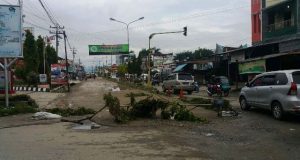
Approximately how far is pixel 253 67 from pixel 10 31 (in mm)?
20821

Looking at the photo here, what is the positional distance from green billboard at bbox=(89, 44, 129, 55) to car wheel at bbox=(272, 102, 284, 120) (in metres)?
69.8

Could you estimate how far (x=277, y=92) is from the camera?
48.5ft

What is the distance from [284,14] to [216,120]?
2424 cm

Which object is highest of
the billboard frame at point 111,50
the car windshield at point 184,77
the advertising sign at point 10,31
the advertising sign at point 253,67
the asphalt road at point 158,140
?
the billboard frame at point 111,50

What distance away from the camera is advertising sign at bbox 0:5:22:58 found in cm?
1933

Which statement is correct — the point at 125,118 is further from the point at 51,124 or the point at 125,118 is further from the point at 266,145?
the point at 266,145

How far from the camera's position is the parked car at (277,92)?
13.9 m

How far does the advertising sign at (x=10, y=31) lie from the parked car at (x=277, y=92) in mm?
10643

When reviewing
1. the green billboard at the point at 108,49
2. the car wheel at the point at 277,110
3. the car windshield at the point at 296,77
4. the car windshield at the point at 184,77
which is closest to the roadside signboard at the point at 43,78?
the car windshield at the point at 184,77

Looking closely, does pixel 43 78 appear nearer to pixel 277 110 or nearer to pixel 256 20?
pixel 256 20

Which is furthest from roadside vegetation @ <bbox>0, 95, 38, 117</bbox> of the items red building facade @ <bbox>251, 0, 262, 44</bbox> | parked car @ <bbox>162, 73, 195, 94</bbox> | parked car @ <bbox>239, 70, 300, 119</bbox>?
red building facade @ <bbox>251, 0, 262, 44</bbox>

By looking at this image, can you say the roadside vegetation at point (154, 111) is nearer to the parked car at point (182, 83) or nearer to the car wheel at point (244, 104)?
the car wheel at point (244, 104)

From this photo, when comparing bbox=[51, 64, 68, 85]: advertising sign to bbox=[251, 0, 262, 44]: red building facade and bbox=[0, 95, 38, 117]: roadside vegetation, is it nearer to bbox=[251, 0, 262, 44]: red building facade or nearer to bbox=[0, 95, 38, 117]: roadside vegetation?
bbox=[251, 0, 262, 44]: red building facade

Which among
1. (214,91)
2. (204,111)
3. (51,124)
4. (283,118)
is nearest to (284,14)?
(214,91)
